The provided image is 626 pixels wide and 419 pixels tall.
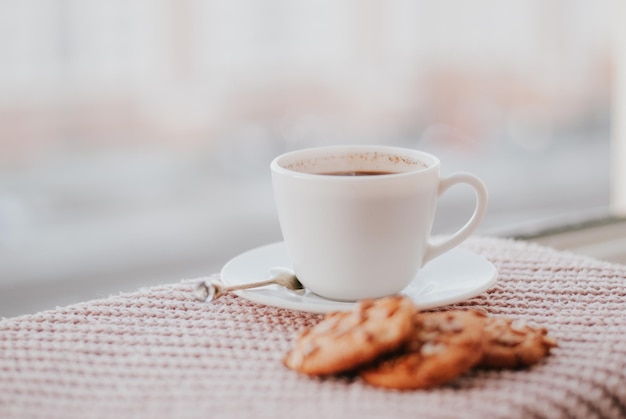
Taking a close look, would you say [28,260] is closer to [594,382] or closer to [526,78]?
[594,382]

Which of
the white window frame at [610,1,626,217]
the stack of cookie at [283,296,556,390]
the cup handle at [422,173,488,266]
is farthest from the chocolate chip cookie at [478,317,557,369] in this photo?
the white window frame at [610,1,626,217]

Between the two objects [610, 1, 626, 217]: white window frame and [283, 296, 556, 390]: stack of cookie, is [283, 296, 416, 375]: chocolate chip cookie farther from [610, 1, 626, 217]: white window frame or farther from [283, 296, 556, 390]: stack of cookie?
[610, 1, 626, 217]: white window frame

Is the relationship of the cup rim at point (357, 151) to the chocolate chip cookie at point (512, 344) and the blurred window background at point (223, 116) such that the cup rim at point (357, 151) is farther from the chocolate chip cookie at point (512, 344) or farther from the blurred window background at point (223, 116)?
the blurred window background at point (223, 116)

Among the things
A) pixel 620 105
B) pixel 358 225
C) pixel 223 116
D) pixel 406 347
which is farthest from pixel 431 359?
pixel 223 116

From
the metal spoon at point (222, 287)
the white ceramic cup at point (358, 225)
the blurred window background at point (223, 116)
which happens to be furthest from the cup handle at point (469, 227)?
the blurred window background at point (223, 116)

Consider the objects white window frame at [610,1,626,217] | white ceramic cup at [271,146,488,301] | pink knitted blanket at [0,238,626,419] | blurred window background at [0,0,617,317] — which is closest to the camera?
pink knitted blanket at [0,238,626,419]

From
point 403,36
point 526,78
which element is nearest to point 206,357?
point 403,36

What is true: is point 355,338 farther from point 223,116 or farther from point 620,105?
point 223,116

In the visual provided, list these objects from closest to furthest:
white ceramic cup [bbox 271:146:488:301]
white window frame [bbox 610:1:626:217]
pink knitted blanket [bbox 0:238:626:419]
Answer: pink knitted blanket [bbox 0:238:626:419]
white ceramic cup [bbox 271:146:488:301]
white window frame [bbox 610:1:626:217]
